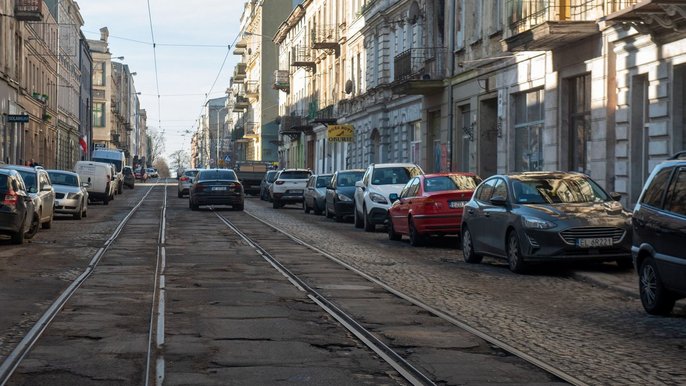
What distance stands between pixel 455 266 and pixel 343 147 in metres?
41.7

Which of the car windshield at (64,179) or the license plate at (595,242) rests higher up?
the car windshield at (64,179)

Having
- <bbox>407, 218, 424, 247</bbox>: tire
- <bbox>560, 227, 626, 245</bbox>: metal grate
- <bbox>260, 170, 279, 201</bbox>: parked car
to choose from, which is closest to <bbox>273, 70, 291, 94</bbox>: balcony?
<bbox>260, 170, 279, 201</bbox>: parked car

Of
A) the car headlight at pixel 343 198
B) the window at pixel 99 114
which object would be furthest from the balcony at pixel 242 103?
the car headlight at pixel 343 198

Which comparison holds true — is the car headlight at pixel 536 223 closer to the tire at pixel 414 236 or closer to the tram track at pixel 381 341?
the tram track at pixel 381 341

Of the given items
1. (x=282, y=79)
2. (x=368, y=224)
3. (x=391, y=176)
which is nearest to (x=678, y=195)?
(x=368, y=224)

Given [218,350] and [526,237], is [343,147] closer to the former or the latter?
[526,237]

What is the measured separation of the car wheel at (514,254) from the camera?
51.6ft

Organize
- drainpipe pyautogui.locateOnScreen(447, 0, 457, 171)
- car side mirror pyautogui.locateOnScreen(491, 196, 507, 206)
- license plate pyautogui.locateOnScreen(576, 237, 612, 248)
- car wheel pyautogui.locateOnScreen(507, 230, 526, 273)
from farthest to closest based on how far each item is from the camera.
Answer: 1. drainpipe pyautogui.locateOnScreen(447, 0, 457, 171)
2. car side mirror pyautogui.locateOnScreen(491, 196, 507, 206)
3. car wheel pyautogui.locateOnScreen(507, 230, 526, 273)
4. license plate pyautogui.locateOnScreen(576, 237, 612, 248)

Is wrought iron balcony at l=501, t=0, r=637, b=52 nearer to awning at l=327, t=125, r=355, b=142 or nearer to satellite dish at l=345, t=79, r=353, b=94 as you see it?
awning at l=327, t=125, r=355, b=142

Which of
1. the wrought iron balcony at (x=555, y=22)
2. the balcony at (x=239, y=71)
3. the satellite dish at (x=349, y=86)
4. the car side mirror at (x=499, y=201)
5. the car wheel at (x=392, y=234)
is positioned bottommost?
the car wheel at (x=392, y=234)

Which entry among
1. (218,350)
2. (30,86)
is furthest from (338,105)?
(218,350)

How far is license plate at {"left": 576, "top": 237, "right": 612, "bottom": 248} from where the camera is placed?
1522 cm

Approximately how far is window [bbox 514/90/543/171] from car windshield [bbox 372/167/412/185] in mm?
3330

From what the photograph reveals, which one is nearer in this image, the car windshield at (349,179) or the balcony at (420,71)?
the car windshield at (349,179)
